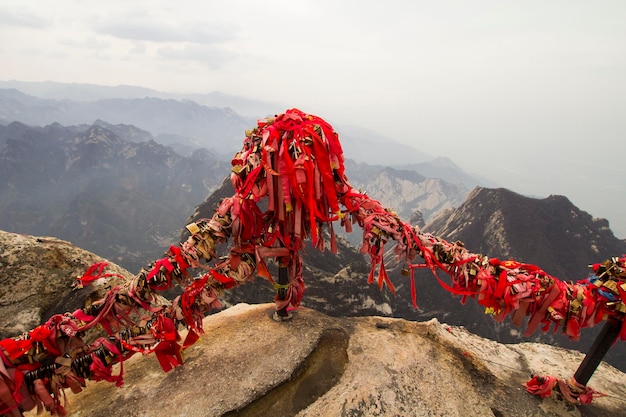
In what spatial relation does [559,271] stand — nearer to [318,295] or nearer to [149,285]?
[318,295]

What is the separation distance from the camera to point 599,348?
688 cm

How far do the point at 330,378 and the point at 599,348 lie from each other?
18.2 feet

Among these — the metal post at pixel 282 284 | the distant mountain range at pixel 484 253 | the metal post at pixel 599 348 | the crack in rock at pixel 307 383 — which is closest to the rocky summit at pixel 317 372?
the crack in rock at pixel 307 383

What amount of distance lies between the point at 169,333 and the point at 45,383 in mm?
2057


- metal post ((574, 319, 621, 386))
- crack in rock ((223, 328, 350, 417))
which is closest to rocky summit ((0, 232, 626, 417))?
crack in rock ((223, 328, 350, 417))

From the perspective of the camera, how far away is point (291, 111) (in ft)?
25.0

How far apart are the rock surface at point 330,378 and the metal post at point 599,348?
2.26 feet

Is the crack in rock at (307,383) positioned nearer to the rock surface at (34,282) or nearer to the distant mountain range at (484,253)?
the rock surface at (34,282)

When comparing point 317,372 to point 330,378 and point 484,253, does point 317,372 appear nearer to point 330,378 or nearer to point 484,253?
point 330,378

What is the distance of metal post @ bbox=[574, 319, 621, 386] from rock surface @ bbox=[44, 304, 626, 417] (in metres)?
0.69

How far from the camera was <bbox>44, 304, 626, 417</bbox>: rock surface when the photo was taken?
631 cm

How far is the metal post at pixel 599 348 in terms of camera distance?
659 centimetres

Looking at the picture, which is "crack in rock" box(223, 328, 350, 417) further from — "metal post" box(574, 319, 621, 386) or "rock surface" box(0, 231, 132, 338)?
"rock surface" box(0, 231, 132, 338)

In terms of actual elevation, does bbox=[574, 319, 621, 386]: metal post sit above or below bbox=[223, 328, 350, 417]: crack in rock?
above
